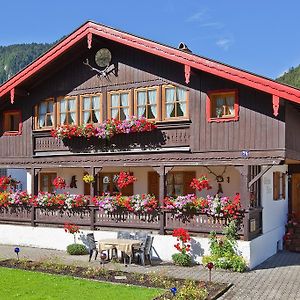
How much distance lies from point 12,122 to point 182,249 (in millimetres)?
10791

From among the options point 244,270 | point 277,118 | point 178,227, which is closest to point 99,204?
point 178,227

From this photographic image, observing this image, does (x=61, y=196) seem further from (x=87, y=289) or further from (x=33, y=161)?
(x=87, y=289)

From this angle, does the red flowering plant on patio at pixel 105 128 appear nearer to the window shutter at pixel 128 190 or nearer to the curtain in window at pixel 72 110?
the curtain in window at pixel 72 110

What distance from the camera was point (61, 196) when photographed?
19734 mm

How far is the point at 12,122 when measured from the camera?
2269cm

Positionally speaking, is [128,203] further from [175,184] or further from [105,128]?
[105,128]

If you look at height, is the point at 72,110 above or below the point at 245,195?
above

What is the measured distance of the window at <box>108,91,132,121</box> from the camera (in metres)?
19.1

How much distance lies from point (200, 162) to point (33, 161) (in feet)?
25.6

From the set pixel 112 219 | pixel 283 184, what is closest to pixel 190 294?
pixel 112 219

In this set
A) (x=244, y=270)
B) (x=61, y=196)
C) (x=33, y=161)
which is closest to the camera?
(x=244, y=270)

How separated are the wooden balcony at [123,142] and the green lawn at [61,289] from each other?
6383 mm

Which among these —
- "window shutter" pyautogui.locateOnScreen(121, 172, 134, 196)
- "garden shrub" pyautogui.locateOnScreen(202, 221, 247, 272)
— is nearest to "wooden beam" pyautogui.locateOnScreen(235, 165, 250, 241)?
"garden shrub" pyautogui.locateOnScreen(202, 221, 247, 272)

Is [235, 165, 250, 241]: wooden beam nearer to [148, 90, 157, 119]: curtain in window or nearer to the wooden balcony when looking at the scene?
the wooden balcony
